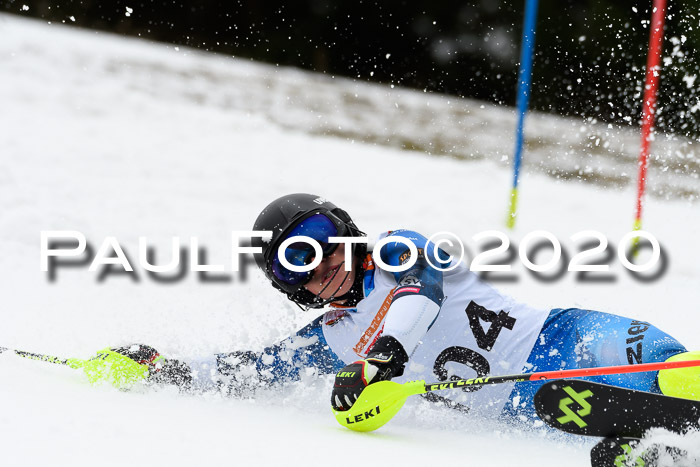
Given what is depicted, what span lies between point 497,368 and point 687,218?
16.0ft

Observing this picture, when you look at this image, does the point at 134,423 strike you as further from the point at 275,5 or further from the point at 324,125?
the point at 275,5

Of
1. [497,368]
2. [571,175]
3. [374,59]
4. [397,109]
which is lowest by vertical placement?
[497,368]

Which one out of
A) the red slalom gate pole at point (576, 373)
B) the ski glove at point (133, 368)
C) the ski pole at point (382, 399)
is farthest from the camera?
the ski glove at point (133, 368)

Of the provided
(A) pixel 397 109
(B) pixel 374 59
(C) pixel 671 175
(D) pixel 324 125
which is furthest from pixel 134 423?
(B) pixel 374 59

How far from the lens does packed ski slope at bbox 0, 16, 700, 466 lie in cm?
207

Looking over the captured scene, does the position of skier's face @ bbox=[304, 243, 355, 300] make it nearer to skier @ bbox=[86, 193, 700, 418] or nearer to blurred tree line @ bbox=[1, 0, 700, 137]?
skier @ bbox=[86, 193, 700, 418]

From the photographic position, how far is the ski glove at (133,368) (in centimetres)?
265

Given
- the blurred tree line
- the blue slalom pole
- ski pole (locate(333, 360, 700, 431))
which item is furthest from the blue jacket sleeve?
the blurred tree line

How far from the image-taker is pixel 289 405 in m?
2.71

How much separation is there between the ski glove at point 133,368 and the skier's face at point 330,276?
583mm

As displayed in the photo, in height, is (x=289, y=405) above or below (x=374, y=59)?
below

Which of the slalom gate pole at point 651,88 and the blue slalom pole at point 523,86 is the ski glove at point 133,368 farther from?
the blue slalom pole at point 523,86

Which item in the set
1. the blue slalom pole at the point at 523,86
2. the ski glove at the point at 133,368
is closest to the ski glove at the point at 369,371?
the ski glove at the point at 133,368

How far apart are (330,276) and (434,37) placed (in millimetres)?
13144
